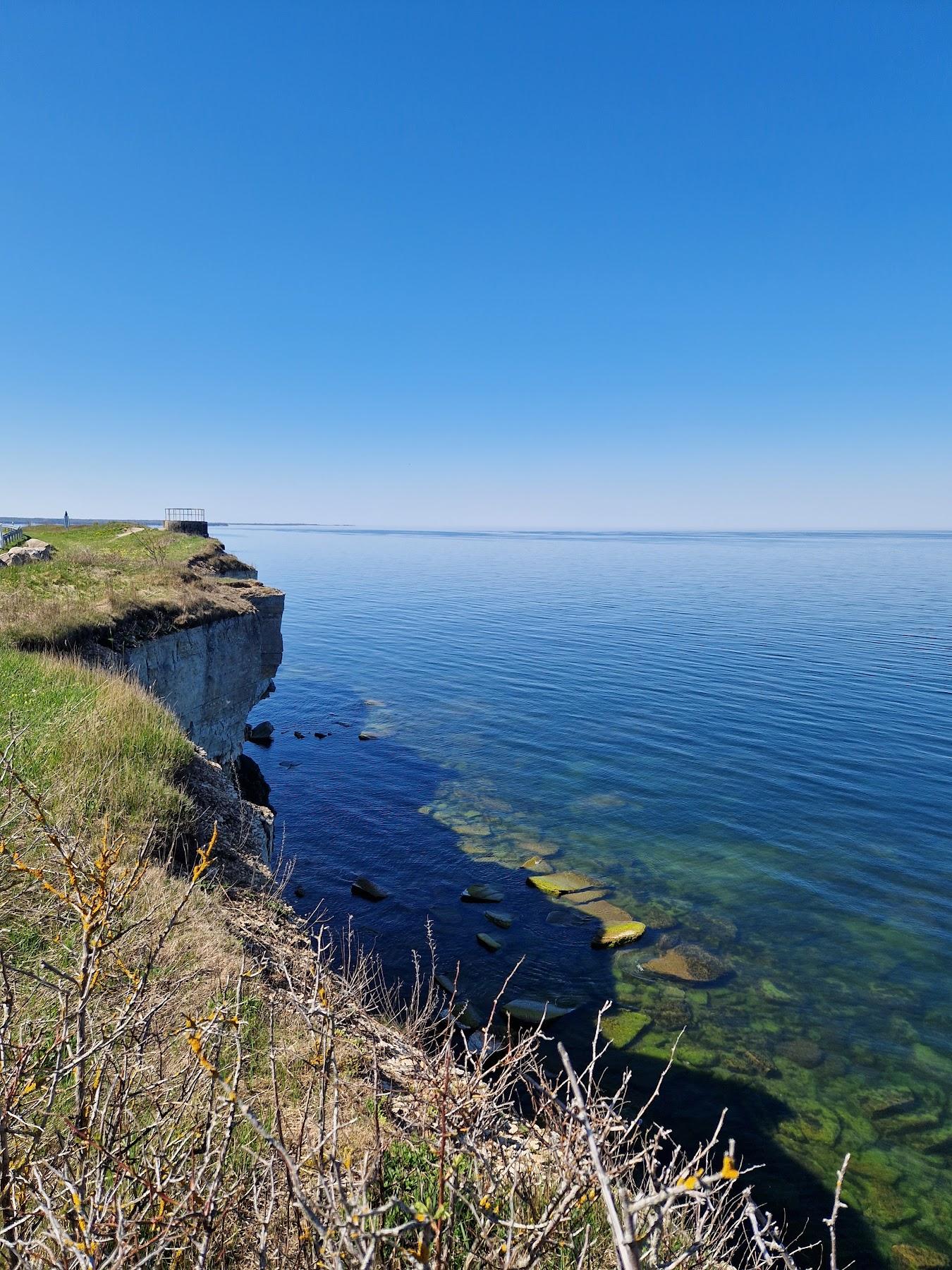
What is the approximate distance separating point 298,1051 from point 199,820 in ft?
18.0

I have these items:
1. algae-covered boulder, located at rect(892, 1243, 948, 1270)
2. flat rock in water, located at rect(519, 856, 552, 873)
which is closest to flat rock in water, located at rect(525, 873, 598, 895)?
flat rock in water, located at rect(519, 856, 552, 873)

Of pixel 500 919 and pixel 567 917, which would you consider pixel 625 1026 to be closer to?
pixel 567 917

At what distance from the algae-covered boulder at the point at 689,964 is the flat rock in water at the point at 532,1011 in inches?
102

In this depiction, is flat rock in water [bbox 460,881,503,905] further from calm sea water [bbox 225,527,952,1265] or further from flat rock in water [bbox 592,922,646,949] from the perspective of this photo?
flat rock in water [bbox 592,922,646,949]

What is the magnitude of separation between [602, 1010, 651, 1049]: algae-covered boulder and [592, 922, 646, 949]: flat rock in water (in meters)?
2.02

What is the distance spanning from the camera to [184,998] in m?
5.32

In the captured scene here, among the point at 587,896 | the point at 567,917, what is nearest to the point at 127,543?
the point at 587,896

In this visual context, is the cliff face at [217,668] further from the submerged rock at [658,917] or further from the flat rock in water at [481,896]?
the submerged rock at [658,917]

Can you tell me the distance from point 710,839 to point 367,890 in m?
10.2

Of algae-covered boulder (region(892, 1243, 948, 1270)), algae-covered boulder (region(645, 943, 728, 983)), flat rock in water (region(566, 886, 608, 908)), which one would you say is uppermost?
flat rock in water (region(566, 886, 608, 908))

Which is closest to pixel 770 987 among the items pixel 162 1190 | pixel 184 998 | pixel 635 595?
pixel 184 998

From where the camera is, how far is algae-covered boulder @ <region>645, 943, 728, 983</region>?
14.6 metres

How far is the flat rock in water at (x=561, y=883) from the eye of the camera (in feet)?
57.9

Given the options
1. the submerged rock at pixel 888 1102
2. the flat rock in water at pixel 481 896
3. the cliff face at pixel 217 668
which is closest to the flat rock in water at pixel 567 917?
the flat rock in water at pixel 481 896
